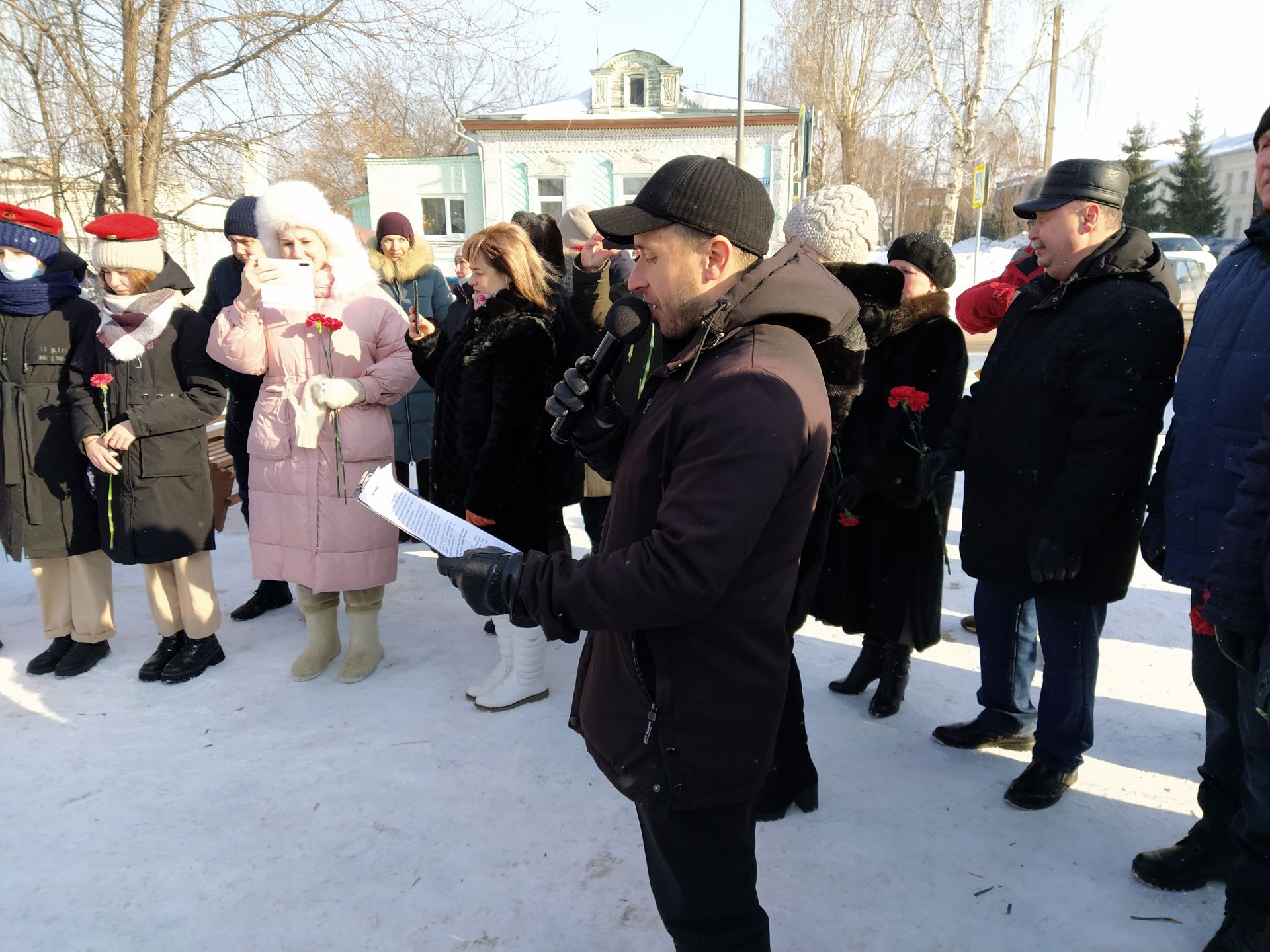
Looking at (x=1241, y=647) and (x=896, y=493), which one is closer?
(x=1241, y=647)

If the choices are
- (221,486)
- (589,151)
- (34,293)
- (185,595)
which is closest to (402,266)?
(221,486)

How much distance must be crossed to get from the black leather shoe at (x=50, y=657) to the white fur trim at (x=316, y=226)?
2065mm

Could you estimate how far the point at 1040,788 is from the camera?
2.69 metres

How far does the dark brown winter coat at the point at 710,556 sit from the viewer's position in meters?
1.43

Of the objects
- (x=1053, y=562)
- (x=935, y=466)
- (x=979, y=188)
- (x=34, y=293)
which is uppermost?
(x=979, y=188)

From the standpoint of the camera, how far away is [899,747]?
10.1ft

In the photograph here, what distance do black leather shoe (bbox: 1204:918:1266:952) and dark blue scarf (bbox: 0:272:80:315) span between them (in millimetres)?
4633

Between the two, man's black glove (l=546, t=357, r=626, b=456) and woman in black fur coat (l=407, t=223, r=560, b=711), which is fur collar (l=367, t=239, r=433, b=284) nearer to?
woman in black fur coat (l=407, t=223, r=560, b=711)

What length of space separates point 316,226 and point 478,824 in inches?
94.4

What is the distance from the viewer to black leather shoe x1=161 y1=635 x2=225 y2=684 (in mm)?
3641

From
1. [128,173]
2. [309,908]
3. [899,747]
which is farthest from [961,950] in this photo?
[128,173]

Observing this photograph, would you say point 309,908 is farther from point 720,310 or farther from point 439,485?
point 720,310

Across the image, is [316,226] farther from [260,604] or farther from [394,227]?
[260,604]

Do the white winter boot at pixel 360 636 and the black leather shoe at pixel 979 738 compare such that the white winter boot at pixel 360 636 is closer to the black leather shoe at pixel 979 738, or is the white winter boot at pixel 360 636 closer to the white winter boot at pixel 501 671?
the white winter boot at pixel 501 671
